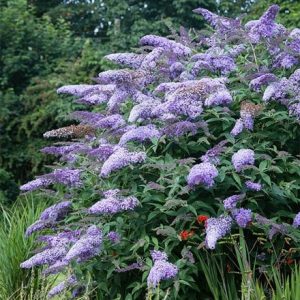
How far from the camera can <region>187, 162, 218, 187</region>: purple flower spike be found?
335cm

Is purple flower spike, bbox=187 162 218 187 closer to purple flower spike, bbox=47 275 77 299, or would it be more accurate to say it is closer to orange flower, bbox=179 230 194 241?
orange flower, bbox=179 230 194 241

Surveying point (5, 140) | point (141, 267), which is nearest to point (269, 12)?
point (141, 267)

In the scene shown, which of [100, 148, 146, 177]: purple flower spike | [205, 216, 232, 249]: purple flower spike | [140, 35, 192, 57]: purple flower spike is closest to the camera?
[205, 216, 232, 249]: purple flower spike

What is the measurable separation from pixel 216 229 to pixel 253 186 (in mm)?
353

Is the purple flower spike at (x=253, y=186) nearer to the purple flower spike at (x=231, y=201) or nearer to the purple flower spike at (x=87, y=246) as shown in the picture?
the purple flower spike at (x=231, y=201)

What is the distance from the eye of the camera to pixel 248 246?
3664 millimetres

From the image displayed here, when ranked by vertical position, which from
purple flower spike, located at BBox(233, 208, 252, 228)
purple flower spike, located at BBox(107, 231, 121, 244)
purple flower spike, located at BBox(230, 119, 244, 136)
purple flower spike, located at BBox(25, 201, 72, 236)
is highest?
purple flower spike, located at BBox(230, 119, 244, 136)

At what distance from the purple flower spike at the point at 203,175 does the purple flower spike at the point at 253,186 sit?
22cm

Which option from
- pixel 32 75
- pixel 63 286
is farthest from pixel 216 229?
pixel 32 75

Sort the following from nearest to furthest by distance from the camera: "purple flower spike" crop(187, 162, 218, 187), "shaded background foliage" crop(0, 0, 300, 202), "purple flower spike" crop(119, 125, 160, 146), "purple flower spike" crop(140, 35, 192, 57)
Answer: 1. "purple flower spike" crop(187, 162, 218, 187)
2. "purple flower spike" crop(119, 125, 160, 146)
3. "purple flower spike" crop(140, 35, 192, 57)
4. "shaded background foliage" crop(0, 0, 300, 202)

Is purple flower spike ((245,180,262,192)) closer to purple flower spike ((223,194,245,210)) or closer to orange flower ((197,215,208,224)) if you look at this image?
purple flower spike ((223,194,245,210))

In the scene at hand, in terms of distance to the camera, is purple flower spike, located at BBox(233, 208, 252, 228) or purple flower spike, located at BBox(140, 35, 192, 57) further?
purple flower spike, located at BBox(140, 35, 192, 57)

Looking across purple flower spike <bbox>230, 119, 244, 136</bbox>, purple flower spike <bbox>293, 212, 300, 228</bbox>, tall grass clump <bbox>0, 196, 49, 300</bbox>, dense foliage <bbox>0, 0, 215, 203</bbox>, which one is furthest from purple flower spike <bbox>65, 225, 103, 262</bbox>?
dense foliage <bbox>0, 0, 215, 203</bbox>

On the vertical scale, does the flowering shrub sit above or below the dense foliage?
above
